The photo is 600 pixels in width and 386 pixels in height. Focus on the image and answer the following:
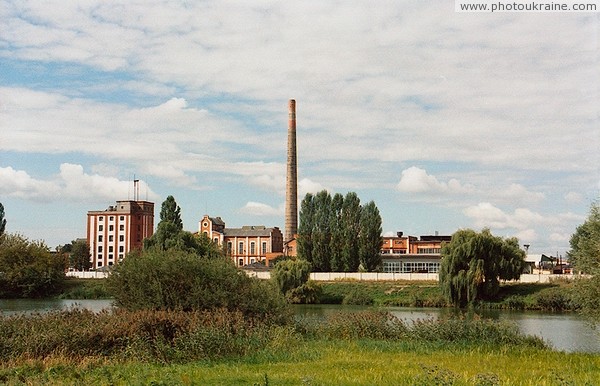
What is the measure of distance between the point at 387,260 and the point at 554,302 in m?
42.0

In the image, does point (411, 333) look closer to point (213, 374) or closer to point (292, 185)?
point (213, 374)

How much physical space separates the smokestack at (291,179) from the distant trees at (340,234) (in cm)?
497

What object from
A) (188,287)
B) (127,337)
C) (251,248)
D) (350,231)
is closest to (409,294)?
A: (350,231)

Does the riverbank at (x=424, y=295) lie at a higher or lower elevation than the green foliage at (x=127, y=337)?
lower

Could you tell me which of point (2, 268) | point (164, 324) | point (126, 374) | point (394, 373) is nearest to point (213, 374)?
point (126, 374)

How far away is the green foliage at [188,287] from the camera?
25578 mm

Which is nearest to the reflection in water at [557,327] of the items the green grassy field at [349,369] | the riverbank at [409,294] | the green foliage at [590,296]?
the green foliage at [590,296]

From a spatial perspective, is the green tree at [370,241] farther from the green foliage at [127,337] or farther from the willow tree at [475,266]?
the green foliage at [127,337]

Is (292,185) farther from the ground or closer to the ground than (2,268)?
farther from the ground

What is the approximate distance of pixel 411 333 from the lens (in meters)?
23.7

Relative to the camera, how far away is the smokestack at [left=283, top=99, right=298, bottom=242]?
95.1 meters

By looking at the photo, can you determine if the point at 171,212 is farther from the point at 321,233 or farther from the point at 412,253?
the point at 412,253

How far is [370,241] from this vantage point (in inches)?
3386

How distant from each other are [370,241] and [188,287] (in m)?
61.2
